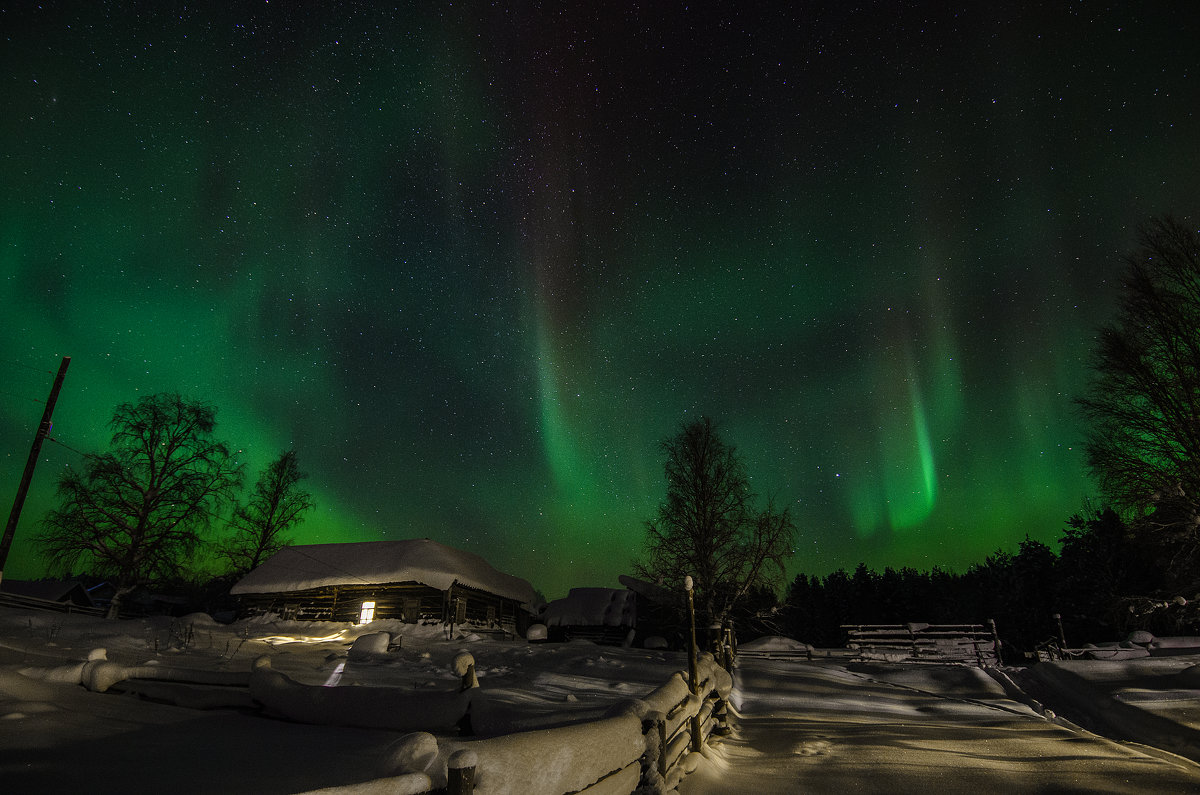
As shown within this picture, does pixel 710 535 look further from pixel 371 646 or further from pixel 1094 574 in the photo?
pixel 1094 574

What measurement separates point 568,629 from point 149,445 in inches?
877

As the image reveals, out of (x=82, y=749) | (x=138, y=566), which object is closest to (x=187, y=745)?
(x=82, y=749)

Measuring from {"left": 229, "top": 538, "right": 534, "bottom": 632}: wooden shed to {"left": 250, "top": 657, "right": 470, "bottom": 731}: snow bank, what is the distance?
18.9 m

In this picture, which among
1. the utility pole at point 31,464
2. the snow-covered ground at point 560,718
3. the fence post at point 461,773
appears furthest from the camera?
the utility pole at point 31,464

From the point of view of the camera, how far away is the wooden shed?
2525 cm

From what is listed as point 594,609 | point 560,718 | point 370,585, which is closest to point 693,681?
point 560,718

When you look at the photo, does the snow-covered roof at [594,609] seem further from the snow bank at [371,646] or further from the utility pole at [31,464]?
the utility pole at [31,464]

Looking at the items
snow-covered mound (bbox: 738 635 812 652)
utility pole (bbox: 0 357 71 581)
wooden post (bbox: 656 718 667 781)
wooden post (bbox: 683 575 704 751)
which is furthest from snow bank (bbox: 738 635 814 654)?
utility pole (bbox: 0 357 71 581)

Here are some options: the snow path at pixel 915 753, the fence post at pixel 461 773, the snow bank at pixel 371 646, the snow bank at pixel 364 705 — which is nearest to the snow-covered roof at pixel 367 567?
the snow bank at pixel 371 646

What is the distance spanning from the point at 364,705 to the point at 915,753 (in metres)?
7.43

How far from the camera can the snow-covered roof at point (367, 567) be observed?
25.2 meters

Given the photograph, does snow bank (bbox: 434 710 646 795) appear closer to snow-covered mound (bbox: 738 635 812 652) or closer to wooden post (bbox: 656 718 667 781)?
wooden post (bbox: 656 718 667 781)

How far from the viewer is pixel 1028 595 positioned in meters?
50.0

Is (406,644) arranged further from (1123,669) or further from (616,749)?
(1123,669)
